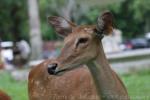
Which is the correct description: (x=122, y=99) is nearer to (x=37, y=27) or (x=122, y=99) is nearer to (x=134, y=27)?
(x=37, y=27)

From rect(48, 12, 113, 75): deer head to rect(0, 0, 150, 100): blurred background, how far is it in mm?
1474

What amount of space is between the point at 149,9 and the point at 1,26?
15.7 meters

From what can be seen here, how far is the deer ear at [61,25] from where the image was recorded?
6.33 metres

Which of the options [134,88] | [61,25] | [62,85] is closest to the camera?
[61,25]

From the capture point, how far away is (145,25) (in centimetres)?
6706

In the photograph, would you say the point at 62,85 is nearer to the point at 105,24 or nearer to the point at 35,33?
the point at 105,24

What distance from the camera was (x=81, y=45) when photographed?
586 cm

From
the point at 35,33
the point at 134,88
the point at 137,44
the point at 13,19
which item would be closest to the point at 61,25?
the point at 134,88

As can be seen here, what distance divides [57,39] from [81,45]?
4941 centimetres

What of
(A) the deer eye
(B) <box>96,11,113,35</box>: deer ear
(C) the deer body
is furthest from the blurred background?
(A) the deer eye

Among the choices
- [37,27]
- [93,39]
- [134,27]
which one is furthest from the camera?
[134,27]

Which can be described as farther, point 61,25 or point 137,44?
point 137,44

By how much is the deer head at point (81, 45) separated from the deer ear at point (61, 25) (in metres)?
0.17

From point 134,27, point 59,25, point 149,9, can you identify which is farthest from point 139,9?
point 59,25
